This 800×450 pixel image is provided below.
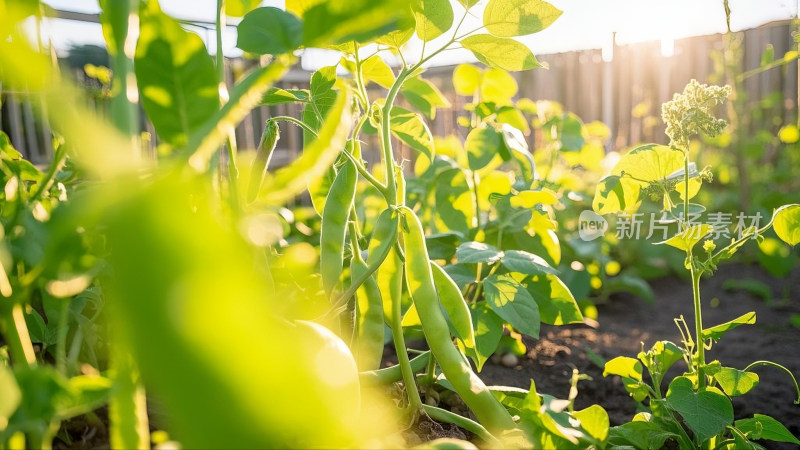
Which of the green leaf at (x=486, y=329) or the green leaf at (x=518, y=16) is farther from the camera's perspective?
the green leaf at (x=486, y=329)

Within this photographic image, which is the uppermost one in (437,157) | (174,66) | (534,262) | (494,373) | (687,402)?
(174,66)

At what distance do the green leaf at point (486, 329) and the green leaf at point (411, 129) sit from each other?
292 mm

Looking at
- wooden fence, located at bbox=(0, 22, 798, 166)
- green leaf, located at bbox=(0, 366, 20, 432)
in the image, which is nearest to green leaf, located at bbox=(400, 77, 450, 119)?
green leaf, located at bbox=(0, 366, 20, 432)

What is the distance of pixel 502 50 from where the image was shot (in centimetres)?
79

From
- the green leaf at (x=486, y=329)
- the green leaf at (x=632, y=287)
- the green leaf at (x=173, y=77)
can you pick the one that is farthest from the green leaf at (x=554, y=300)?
the green leaf at (x=632, y=287)

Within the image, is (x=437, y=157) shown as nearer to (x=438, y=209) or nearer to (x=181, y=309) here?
(x=438, y=209)

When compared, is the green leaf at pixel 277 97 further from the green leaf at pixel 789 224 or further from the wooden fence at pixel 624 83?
the wooden fence at pixel 624 83

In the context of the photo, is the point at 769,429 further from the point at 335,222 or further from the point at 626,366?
the point at 335,222

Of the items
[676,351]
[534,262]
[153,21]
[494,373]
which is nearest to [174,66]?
[153,21]

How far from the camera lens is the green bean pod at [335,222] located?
28.3 inches

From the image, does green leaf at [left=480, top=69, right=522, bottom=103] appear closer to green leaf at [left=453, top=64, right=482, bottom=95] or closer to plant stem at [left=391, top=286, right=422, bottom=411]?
green leaf at [left=453, top=64, right=482, bottom=95]

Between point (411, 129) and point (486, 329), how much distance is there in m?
0.36

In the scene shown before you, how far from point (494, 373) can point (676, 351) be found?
55 centimetres

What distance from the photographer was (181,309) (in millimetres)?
181
